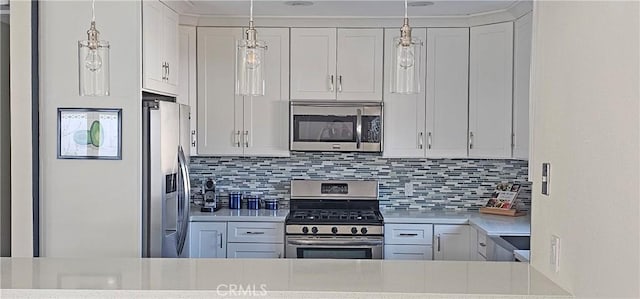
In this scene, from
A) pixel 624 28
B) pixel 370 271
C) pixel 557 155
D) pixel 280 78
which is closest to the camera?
pixel 624 28

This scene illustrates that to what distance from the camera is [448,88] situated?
4484mm

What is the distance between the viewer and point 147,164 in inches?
132

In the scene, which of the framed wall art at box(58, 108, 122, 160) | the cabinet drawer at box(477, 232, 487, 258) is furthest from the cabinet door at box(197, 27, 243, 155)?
the cabinet drawer at box(477, 232, 487, 258)

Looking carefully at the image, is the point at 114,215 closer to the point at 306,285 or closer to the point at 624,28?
the point at 306,285

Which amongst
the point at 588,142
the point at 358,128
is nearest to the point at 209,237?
the point at 358,128

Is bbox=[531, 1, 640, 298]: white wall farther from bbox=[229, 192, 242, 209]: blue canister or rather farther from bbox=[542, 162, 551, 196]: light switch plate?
bbox=[229, 192, 242, 209]: blue canister

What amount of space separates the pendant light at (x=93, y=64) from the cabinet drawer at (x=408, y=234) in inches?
105

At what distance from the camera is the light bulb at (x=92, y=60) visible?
6.87 ft

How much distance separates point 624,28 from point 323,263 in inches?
51.1

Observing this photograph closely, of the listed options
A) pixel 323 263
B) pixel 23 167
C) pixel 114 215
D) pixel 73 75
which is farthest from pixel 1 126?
pixel 323 263

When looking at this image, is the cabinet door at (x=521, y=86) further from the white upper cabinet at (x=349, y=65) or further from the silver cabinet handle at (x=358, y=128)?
the silver cabinet handle at (x=358, y=128)

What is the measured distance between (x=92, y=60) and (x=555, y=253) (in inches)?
66.6

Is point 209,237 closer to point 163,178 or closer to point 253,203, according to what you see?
point 253,203

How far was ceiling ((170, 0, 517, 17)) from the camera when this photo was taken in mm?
4074
